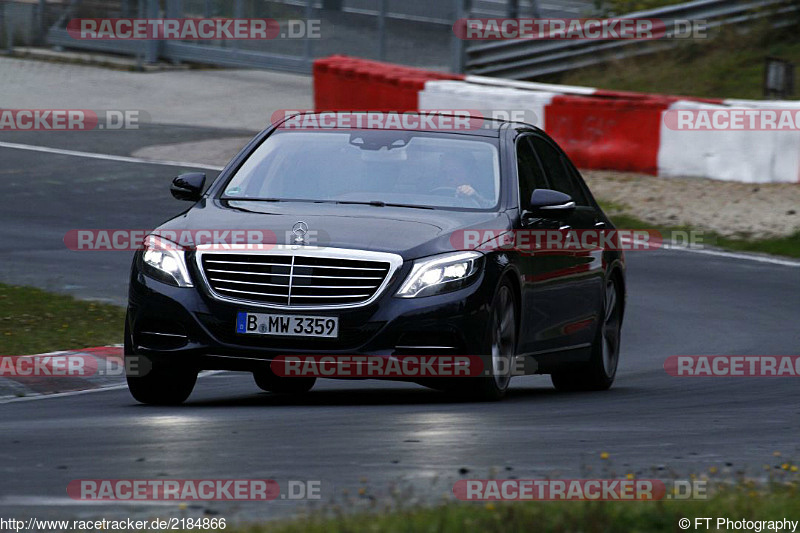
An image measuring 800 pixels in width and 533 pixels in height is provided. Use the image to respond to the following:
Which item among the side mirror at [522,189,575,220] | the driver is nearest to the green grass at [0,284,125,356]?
the driver

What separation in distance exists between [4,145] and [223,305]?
15.6 meters

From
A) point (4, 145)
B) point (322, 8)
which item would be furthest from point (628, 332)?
point (322, 8)

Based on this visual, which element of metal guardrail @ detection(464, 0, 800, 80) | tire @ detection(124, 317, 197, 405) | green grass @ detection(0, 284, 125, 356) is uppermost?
metal guardrail @ detection(464, 0, 800, 80)

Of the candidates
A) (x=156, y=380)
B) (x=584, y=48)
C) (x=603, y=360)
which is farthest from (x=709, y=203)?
(x=156, y=380)

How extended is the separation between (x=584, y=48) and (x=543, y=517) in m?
23.5

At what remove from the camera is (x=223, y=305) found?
8.48 meters

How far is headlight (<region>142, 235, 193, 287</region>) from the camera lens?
338 inches

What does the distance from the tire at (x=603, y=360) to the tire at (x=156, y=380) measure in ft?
9.13

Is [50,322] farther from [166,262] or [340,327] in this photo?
[340,327]

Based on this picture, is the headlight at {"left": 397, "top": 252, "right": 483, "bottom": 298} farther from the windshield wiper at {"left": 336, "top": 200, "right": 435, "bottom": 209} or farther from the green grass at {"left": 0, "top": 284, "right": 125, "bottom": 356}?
the green grass at {"left": 0, "top": 284, "right": 125, "bottom": 356}

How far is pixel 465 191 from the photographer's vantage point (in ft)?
31.0

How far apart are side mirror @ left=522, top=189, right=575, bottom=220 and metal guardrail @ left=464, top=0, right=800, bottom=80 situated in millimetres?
18647

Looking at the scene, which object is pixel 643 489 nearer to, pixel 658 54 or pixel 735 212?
pixel 735 212

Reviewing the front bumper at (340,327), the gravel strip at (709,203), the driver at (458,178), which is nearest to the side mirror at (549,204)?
the driver at (458,178)
